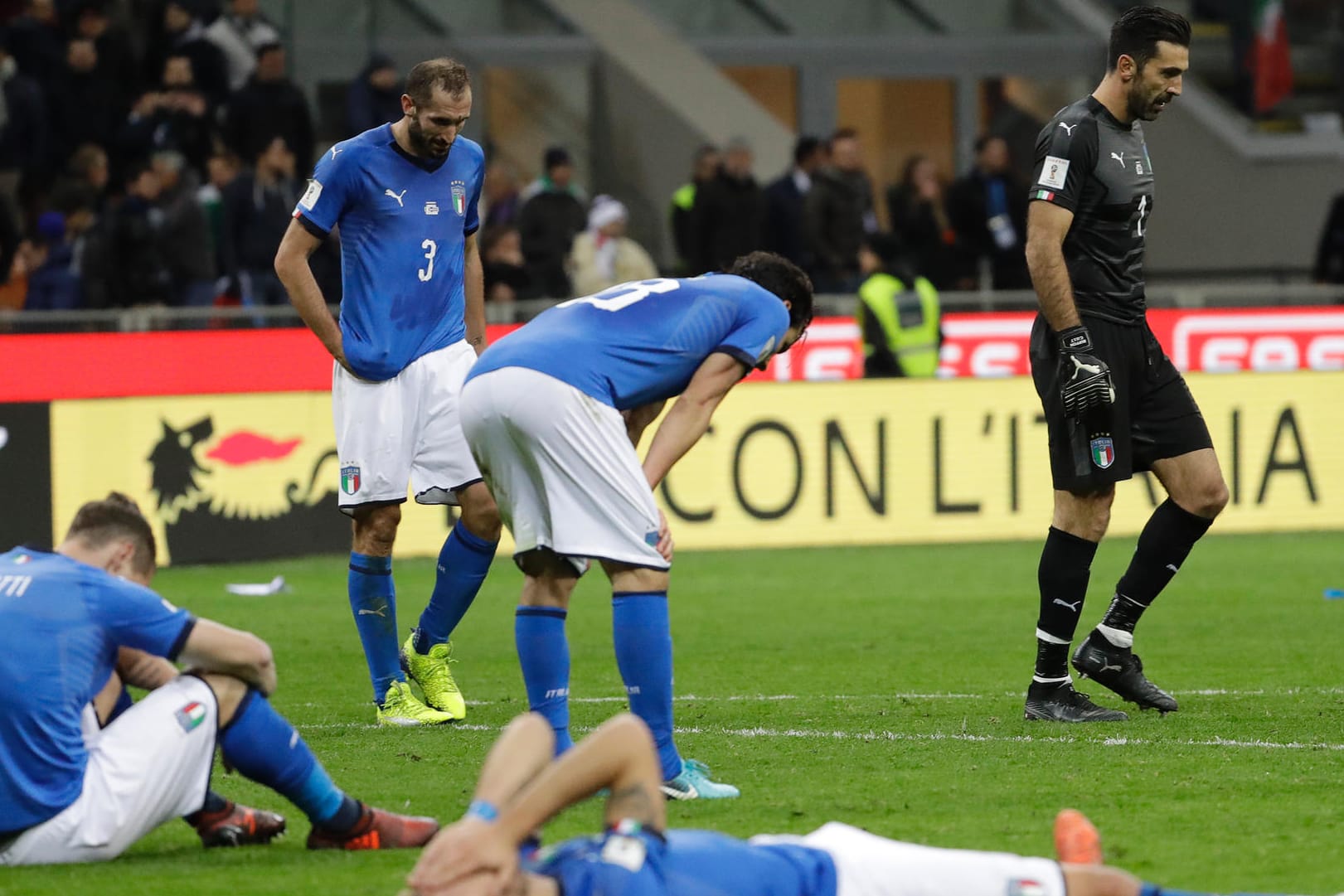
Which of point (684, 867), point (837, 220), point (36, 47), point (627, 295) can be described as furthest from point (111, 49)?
point (684, 867)

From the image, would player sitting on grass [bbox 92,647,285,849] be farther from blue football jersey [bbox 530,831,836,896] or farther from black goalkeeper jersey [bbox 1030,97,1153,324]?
black goalkeeper jersey [bbox 1030,97,1153,324]

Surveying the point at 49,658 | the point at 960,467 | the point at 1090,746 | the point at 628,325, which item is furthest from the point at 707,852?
the point at 960,467

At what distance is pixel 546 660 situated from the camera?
20.4 ft

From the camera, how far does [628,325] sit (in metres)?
6.16

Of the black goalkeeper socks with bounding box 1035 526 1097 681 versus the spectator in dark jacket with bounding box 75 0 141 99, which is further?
the spectator in dark jacket with bounding box 75 0 141 99

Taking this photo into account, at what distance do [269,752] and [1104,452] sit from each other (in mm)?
3465

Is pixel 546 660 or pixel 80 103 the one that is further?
pixel 80 103

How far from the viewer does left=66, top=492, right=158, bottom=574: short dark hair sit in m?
5.28

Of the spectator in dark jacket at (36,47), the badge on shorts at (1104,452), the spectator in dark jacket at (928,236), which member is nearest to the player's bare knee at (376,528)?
the badge on shorts at (1104,452)

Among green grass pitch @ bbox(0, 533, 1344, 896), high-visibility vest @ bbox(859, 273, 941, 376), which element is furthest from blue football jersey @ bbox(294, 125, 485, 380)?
high-visibility vest @ bbox(859, 273, 941, 376)

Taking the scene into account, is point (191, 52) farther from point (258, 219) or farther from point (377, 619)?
point (377, 619)

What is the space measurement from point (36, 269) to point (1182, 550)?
1114cm

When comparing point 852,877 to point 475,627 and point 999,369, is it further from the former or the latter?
point 999,369

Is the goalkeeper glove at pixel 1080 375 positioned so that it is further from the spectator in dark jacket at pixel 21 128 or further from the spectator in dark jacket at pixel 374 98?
the spectator in dark jacket at pixel 21 128
